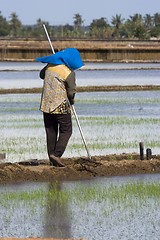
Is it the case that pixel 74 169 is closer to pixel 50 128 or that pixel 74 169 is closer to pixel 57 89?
pixel 50 128

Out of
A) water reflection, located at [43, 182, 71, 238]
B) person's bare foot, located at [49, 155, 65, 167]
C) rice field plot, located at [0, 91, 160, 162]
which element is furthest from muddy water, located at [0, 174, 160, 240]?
rice field plot, located at [0, 91, 160, 162]

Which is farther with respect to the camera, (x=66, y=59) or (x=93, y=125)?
(x=93, y=125)

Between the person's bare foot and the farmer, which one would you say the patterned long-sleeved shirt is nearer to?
the farmer

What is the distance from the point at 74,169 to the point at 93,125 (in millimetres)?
6911

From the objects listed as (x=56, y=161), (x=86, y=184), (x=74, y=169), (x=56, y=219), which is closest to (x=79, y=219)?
(x=56, y=219)

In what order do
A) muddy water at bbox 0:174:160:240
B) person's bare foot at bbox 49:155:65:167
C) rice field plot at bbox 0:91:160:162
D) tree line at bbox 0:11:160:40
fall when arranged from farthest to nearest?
1. tree line at bbox 0:11:160:40
2. rice field plot at bbox 0:91:160:162
3. person's bare foot at bbox 49:155:65:167
4. muddy water at bbox 0:174:160:240

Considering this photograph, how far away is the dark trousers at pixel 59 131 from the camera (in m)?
12.2

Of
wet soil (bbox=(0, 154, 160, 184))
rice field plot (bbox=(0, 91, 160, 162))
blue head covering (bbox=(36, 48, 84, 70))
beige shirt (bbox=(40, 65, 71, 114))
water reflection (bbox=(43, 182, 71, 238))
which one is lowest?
rice field plot (bbox=(0, 91, 160, 162))

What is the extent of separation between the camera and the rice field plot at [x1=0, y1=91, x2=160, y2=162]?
48.1ft

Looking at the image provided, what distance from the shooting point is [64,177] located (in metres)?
11.8

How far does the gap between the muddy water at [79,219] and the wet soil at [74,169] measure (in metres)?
1.11

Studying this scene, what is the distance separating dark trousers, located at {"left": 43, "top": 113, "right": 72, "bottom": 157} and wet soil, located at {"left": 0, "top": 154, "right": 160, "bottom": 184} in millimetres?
232

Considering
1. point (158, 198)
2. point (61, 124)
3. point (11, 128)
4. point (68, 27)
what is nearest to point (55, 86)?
point (61, 124)

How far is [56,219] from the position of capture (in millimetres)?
8930
